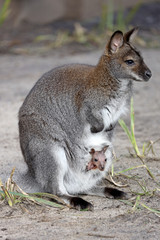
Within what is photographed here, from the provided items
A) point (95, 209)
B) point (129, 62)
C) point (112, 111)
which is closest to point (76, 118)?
point (112, 111)

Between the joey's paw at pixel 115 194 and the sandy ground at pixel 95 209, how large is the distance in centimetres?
6

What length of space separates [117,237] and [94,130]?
1151 millimetres

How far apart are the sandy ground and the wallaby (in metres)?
0.30

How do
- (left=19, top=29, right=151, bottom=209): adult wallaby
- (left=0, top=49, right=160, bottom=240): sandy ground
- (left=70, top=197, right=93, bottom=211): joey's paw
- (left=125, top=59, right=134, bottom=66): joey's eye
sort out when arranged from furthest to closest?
(left=125, top=59, right=134, bottom=66): joey's eye → (left=19, top=29, right=151, bottom=209): adult wallaby → (left=70, top=197, right=93, bottom=211): joey's paw → (left=0, top=49, right=160, bottom=240): sandy ground

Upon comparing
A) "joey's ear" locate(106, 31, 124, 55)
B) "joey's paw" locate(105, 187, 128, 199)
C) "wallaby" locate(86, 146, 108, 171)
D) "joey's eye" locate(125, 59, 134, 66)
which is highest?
"joey's ear" locate(106, 31, 124, 55)

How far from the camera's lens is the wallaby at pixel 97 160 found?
15.4 ft

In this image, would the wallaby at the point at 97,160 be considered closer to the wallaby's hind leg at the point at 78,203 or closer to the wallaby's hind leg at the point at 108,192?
the wallaby's hind leg at the point at 108,192

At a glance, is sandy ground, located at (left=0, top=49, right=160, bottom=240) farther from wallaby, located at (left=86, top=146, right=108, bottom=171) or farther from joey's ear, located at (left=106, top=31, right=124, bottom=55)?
joey's ear, located at (left=106, top=31, right=124, bottom=55)

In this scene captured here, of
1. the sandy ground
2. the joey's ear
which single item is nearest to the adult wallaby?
the joey's ear

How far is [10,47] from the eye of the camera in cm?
1148

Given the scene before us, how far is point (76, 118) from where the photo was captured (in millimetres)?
4691

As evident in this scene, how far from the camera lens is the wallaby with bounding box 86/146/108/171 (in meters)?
4.70

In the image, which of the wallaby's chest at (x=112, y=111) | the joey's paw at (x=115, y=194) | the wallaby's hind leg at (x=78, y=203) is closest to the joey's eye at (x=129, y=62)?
the wallaby's chest at (x=112, y=111)

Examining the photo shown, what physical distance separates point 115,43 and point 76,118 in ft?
2.45
